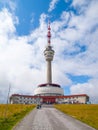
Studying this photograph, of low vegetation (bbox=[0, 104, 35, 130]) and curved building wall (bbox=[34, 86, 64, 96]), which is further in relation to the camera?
curved building wall (bbox=[34, 86, 64, 96])

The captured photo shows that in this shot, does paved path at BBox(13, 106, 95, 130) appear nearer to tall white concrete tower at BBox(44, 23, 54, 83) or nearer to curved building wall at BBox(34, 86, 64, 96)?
tall white concrete tower at BBox(44, 23, 54, 83)

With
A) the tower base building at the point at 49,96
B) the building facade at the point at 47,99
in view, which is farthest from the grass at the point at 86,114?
the tower base building at the point at 49,96

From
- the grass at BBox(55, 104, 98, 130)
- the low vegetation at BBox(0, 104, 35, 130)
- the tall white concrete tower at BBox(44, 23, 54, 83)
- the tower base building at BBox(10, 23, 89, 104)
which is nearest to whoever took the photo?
the low vegetation at BBox(0, 104, 35, 130)

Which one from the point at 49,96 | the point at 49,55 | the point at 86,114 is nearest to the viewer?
the point at 86,114

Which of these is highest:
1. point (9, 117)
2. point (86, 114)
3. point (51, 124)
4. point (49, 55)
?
point (49, 55)

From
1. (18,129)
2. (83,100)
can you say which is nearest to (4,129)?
(18,129)

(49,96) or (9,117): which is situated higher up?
(49,96)

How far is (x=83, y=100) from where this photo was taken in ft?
473

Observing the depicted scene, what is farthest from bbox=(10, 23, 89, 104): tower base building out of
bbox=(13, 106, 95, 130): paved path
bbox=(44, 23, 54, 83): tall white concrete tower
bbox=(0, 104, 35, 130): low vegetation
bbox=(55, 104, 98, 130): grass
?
bbox=(13, 106, 95, 130): paved path

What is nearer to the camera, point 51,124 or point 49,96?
point 51,124

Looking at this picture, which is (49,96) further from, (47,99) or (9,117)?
(9,117)

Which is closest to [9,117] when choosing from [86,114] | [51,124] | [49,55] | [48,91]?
[51,124]

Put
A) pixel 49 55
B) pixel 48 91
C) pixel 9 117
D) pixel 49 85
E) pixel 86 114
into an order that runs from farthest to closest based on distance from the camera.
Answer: pixel 49 55 → pixel 48 91 → pixel 49 85 → pixel 86 114 → pixel 9 117

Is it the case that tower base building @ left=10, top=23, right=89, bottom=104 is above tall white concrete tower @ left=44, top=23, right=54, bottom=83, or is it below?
below
